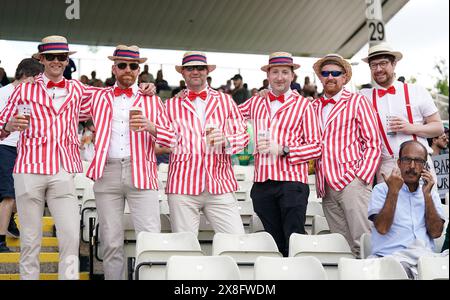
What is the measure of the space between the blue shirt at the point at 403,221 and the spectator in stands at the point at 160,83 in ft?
33.8

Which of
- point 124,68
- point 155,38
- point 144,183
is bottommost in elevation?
point 144,183

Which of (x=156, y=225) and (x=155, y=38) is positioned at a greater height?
(x=155, y=38)

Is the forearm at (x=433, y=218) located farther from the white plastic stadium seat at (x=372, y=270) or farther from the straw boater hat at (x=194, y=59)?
the straw boater hat at (x=194, y=59)

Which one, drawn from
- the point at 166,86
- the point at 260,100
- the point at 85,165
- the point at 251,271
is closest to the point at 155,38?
the point at 166,86

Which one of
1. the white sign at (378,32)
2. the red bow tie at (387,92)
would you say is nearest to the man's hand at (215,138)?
the red bow tie at (387,92)

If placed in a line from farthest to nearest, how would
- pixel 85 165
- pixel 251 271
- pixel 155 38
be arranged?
pixel 155 38 < pixel 85 165 < pixel 251 271

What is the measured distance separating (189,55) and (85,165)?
3320 millimetres

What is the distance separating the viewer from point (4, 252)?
6582 millimetres

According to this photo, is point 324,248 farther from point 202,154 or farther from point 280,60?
point 280,60

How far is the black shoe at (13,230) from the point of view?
22.8 feet

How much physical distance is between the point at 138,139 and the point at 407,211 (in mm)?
2134

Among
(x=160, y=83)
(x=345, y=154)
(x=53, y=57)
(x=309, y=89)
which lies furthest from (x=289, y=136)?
(x=160, y=83)

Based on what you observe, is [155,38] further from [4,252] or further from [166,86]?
[4,252]

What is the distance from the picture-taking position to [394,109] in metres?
6.48
